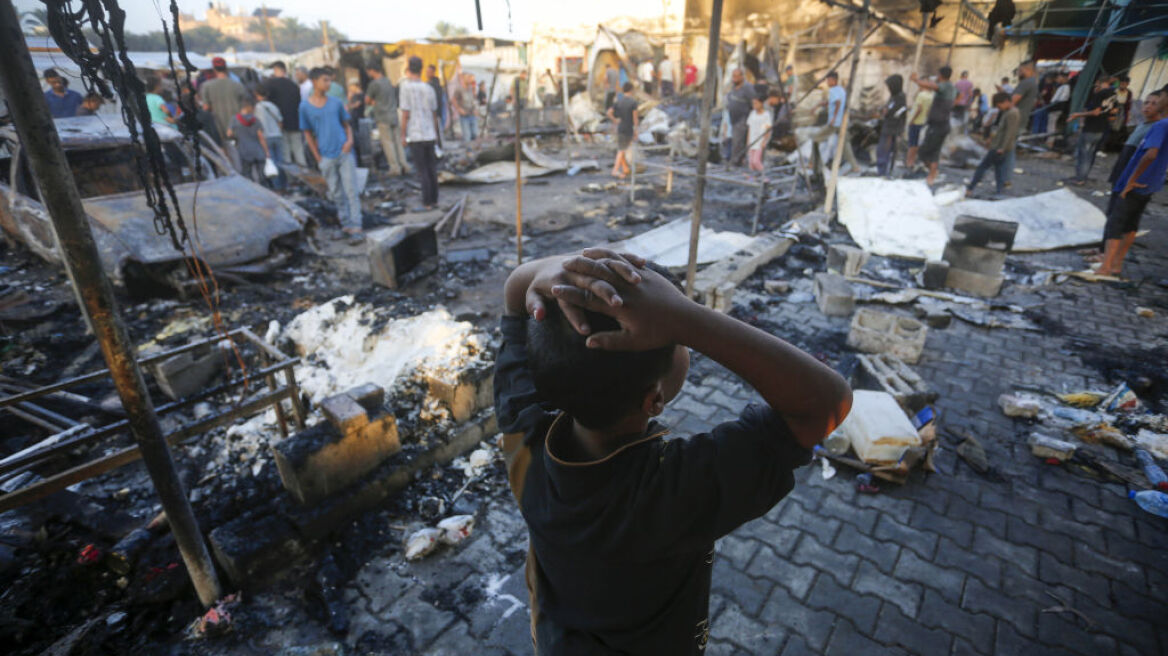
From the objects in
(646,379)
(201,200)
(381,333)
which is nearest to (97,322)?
(646,379)

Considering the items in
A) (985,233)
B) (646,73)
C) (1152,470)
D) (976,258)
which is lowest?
(1152,470)

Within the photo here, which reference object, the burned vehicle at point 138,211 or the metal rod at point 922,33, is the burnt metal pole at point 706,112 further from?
the metal rod at point 922,33

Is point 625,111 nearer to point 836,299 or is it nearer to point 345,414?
point 836,299

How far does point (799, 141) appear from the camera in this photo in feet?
35.9

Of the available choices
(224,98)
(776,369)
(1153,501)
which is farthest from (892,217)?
(224,98)

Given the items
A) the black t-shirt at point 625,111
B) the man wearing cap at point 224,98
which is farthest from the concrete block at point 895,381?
the man wearing cap at point 224,98

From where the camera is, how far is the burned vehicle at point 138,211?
5586 mm

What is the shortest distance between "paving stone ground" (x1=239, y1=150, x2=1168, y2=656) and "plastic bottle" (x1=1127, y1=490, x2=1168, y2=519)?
0.05 meters

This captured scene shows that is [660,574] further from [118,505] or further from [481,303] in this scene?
[481,303]

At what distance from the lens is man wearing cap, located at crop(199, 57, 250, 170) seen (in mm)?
10375

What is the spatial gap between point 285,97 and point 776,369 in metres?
12.5

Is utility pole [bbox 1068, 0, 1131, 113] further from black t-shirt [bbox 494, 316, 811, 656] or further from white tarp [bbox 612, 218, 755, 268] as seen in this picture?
black t-shirt [bbox 494, 316, 811, 656]

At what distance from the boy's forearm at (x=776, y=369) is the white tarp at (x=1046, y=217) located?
879cm

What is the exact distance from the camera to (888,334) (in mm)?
4914
